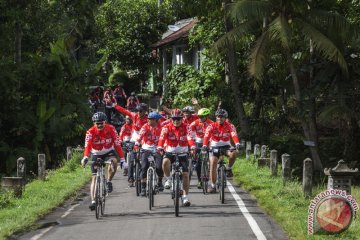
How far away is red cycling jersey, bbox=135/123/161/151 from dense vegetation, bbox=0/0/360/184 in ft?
23.6

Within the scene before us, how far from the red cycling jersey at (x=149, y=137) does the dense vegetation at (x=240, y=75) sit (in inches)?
284

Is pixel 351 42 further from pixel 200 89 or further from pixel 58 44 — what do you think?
pixel 200 89

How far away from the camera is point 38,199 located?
53.3ft

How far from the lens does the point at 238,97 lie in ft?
105

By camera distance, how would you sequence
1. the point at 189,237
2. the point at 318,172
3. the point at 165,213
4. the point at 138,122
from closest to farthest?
the point at 189,237 → the point at 165,213 → the point at 138,122 → the point at 318,172

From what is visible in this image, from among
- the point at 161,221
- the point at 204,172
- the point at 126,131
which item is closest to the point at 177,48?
the point at 126,131

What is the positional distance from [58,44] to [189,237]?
19247mm

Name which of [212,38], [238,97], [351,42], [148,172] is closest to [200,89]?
[212,38]

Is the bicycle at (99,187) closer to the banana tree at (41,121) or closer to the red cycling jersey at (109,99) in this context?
the banana tree at (41,121)

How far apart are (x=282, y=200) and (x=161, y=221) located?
A: 3096mm

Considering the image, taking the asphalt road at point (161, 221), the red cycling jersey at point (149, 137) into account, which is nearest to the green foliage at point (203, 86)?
the red cycling jersey at point (149, 137)

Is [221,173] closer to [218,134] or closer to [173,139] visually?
[218,134]

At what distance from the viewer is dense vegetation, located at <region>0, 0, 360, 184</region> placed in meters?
25.4

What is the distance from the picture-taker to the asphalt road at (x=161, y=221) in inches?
478
